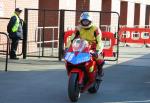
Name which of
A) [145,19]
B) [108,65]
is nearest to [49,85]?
[108,65]

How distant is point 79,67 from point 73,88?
0.50 meters

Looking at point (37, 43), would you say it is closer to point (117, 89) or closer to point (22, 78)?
point (22, 78)

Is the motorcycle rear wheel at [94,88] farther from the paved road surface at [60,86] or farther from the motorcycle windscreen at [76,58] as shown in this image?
the motorcycle windscreen at [76,58]

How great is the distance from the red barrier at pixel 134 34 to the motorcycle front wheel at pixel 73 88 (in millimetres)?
18631

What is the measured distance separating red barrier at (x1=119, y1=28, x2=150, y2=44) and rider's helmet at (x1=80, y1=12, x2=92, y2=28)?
1784cm

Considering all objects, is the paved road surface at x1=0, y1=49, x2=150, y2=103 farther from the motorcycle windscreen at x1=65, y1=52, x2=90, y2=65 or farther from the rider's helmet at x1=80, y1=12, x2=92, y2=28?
the rider's helmet at x1=80, y1=12, x2=92, y2=28

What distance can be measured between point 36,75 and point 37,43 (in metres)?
7.09

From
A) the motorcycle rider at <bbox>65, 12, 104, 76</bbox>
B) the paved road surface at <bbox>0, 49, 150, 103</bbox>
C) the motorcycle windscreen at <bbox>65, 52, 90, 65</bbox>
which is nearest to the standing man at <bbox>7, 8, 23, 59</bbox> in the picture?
the paved road surface at <bbox>0, 49, 150, 103</bbox>

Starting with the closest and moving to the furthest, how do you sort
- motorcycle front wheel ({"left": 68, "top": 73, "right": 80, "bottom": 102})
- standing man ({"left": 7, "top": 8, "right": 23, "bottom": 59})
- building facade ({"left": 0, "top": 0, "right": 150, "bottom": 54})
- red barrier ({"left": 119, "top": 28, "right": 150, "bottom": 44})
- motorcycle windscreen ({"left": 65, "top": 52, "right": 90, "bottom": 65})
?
motorcycle front wheel ({"left": 68, "top": 73, "right": 80, "bottom": 102}) → motorcycle windscreen ({"left": 65, "top": 52, "right": 90, "bottom": 65}) → standing man ({"left": 7, "top": 8, "right": 23, "bottom": 59}) → building facade ({"left": 0, "top": 0, "right": 150, "bottom": 54}) → red barrier ({"left": 119, "top": 28, "right": 150, "bottom": 44})

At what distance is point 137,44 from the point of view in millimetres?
29797

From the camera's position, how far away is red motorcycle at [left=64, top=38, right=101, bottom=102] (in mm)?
9375

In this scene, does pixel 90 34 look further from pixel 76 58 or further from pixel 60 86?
pixel 60 86

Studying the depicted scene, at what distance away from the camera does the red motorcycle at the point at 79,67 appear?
9375mm

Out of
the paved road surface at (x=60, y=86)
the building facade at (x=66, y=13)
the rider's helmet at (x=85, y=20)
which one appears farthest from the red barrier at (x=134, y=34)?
the rider's helmet at (x=85, y=20)
